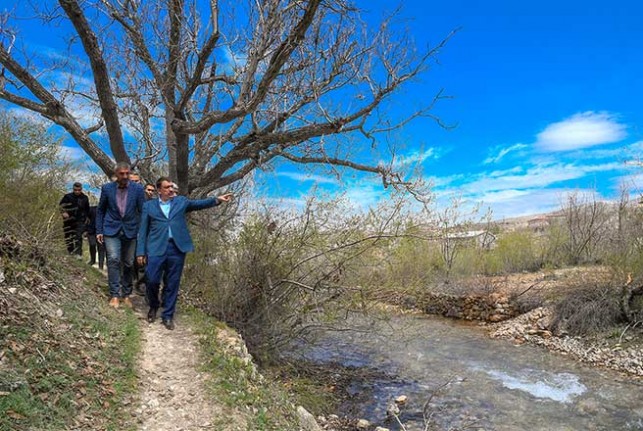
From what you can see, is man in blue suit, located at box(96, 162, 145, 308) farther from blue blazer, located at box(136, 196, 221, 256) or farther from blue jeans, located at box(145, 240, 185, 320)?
blue jeans, located at box(145, 240, 185, 320)

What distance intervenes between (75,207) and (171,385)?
5.98 meters

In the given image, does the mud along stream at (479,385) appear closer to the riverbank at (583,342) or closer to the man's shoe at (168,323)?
the riverbank at (583,342)

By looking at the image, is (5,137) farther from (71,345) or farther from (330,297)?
(330,297)

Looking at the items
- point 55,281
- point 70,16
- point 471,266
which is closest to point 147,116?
point 70,16

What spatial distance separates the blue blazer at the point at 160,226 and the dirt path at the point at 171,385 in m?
1.09

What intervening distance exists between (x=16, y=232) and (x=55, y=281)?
918 mm

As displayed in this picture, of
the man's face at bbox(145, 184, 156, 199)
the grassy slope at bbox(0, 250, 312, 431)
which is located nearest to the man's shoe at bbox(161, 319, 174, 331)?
the grassy slope at bbox(0, 250, 312, 431)

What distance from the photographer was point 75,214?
9531mm

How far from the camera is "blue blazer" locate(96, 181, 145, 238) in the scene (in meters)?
6.64

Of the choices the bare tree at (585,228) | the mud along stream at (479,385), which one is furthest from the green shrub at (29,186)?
the bare tree at (585,228)

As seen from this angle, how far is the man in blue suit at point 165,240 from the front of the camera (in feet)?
20.8

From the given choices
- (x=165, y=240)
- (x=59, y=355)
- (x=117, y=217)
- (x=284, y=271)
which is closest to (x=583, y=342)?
(x=284, y=271)

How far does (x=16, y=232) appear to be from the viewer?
20.7ft

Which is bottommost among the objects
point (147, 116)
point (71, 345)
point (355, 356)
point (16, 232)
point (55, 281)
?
point (355, 356)
